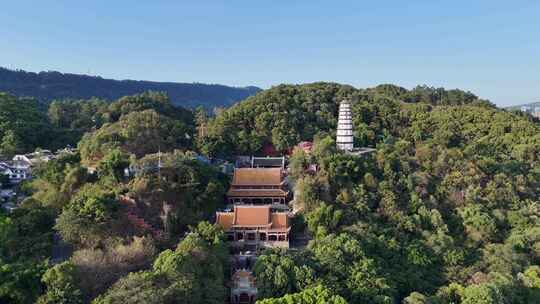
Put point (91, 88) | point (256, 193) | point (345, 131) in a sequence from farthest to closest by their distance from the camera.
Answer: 1. point (91, 88)
2. point (345, 131)
3. point (256, 193)

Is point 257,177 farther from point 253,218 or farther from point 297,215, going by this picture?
point 253,218

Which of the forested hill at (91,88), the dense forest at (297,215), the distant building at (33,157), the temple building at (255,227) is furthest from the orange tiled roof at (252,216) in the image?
the forested hill at (91,88)

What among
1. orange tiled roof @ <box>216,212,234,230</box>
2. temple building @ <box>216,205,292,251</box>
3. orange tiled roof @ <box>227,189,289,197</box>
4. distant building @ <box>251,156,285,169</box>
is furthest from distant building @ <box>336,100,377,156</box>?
orange tiled roof @ <box>216,212,234,230</box>

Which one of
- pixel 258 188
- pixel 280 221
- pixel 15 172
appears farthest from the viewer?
pixel 15 172

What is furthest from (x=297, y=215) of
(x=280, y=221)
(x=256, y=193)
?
(x=256, y=193)

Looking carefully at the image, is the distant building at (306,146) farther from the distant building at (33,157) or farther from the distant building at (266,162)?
the distant building at (33,157)

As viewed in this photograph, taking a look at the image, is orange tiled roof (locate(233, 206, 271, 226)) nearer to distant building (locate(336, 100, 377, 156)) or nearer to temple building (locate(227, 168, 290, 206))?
temple building (locate(227, 168, 290, 206))
